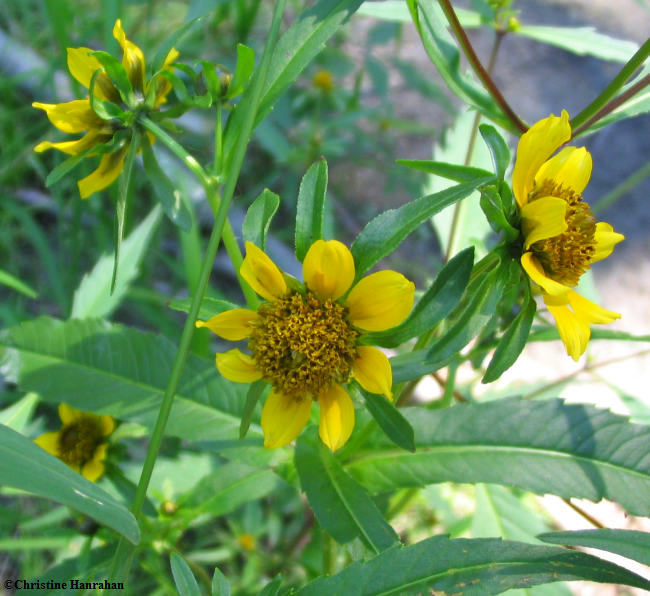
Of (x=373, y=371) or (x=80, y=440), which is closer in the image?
(x=373, y=371)

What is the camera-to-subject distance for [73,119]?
713mm

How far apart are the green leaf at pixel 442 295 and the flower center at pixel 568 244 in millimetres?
119

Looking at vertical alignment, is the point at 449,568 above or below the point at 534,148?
below

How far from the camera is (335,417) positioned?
2.13ft

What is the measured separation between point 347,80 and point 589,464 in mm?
2198

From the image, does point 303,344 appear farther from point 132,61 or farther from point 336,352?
point 132,61

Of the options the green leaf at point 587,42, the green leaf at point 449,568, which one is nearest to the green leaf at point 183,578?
the green leaf at point 449,568

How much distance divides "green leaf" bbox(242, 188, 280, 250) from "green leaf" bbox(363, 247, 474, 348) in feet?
0.58

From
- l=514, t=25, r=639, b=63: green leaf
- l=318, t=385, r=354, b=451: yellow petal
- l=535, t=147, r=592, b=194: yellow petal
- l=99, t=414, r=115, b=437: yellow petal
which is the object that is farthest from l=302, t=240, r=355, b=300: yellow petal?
l=514, t=25, r=639, b=63: green leaf

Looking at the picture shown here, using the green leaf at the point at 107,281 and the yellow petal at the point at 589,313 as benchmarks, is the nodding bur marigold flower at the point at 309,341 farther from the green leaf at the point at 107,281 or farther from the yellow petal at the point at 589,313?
the green leaf at the point at 107,281

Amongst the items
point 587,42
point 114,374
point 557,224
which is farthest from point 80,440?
point 587,42

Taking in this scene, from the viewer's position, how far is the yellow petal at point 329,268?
0.59m

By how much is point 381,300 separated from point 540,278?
15 cm

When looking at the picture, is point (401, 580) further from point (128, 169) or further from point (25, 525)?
point (25, 525)
